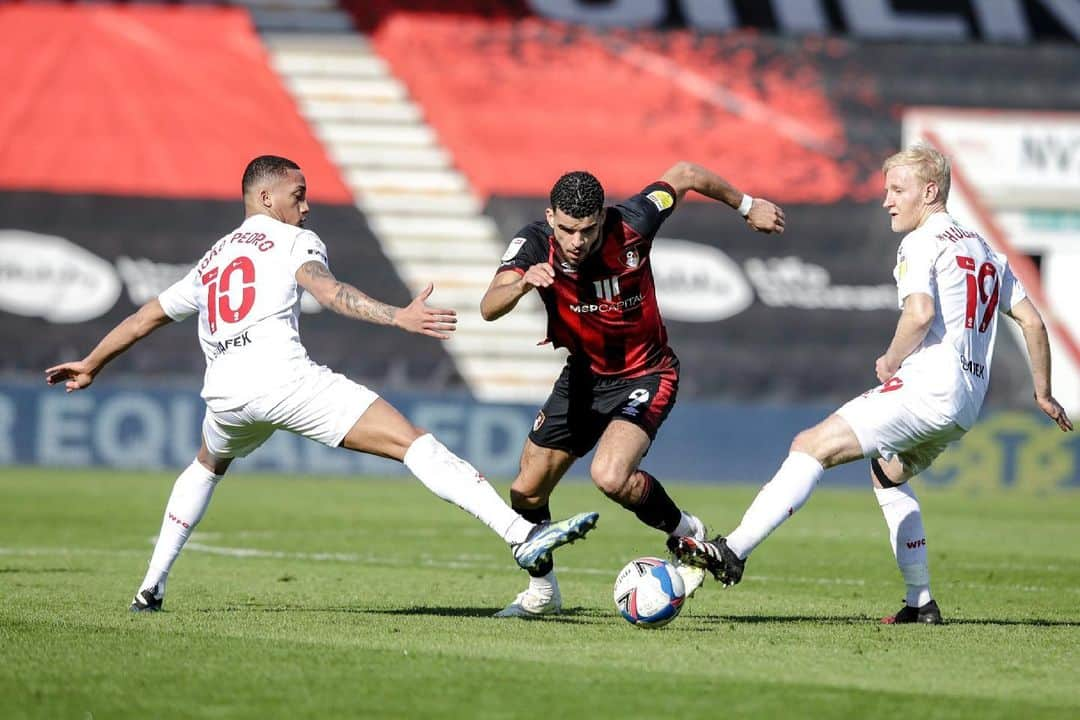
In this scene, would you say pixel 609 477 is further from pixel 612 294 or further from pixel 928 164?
pixel 928 164

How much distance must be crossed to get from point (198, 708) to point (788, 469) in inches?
121

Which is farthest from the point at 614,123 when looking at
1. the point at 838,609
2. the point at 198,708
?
the point at 198,708

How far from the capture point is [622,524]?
607 inches

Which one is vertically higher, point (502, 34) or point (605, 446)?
point (502, 34)

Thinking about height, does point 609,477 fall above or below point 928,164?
below

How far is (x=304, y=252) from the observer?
7.74 m

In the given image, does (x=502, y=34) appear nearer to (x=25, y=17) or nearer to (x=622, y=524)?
(x=25, y=17)

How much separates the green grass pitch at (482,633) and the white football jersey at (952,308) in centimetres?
112

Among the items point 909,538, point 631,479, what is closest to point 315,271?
point 631,479

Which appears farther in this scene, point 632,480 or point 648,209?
point 648,209

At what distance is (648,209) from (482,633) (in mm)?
2385

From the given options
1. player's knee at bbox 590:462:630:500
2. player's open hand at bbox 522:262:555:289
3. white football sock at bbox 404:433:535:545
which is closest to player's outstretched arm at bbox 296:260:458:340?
player's open hand at bbox 522:262:555:289

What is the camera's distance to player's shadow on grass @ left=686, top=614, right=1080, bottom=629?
316 inches

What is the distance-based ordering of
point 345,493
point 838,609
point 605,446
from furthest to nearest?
point 345,493 < point 838,609 < point 605,446
